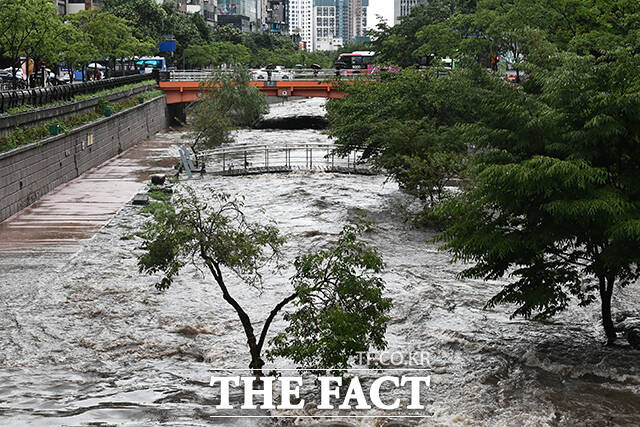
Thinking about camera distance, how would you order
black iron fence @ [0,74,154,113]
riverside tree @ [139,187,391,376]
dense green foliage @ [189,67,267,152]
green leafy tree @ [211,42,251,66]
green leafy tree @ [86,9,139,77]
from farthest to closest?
green leafy tree @ [211,42,251,66] → green leafy tree @ [86,9,139,77] → dense green foliage @ [189,67,267,152] → black iron fence @ [0,74,154,113] → riverside tree @ [139,187,391,376]

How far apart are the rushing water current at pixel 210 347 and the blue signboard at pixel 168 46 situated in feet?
289

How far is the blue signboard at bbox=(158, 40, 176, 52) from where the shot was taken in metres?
117

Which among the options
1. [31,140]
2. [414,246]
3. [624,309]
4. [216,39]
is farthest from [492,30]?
[216,39]

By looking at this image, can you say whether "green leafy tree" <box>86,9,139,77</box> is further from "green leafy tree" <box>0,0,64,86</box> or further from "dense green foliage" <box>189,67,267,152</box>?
"green leafy tree" <box>0,0,64,86</box>

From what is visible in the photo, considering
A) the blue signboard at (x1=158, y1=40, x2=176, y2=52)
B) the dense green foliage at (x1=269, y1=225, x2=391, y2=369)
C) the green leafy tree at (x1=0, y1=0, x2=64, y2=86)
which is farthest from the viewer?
the blue signboard at (x1=158, y1=40, x2=176, y2=52)

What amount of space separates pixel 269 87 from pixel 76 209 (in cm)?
4572

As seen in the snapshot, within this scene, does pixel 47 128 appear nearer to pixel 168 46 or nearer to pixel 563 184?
pixel 563 184

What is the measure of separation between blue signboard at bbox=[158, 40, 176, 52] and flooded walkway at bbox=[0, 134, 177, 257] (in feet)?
204

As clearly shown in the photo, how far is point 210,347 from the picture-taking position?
21312mm

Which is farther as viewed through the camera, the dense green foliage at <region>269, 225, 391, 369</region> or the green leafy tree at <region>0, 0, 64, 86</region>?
the green leafy tree at <region>0, 0, 64, 86</region>

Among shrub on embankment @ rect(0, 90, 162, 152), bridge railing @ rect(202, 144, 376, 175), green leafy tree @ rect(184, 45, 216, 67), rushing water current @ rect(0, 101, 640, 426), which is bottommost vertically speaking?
rushing water current @ rect(0, 101, 640, 426)

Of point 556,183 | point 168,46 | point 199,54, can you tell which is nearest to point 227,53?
point 199,54

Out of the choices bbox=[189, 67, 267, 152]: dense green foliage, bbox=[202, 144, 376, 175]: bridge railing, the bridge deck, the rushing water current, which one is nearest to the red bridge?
the bridge deck

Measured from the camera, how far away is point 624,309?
2414 centimetres
